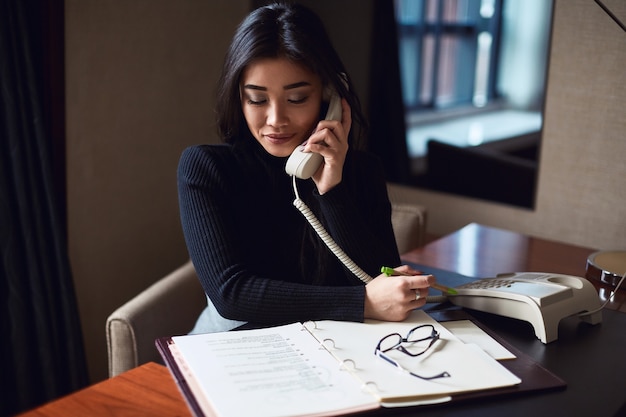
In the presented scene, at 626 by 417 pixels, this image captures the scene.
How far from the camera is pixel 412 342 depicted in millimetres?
1128

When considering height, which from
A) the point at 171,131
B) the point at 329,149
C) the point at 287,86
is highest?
the point at 287,86

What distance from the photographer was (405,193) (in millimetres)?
2738

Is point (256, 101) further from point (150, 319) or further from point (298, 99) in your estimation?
point (150, 319)

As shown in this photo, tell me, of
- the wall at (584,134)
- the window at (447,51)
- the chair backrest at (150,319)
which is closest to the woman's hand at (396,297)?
the chair backrest at (150,319)

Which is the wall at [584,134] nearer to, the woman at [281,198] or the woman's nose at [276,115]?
the woman at [281,198]

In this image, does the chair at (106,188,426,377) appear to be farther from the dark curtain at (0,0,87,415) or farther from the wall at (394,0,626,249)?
the wall at (394,0,626,249)

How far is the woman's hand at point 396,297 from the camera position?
121 cm

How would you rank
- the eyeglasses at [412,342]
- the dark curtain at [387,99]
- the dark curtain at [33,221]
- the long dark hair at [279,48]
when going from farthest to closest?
the dark curtain at [387,99]
the dark curtain at [33,221]
the long dark hair at [279,48]
the eyeglasses at [412,342]

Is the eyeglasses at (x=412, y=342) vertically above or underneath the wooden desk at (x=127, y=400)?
above

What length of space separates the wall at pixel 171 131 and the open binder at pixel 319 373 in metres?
1.25

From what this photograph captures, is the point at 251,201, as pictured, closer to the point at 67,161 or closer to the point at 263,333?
the point at 263,333

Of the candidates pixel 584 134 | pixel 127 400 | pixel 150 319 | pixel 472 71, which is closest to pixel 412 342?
pixel 127 400

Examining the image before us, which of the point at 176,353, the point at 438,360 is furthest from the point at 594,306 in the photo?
the point at 176,353

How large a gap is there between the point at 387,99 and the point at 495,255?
3.24 feet
